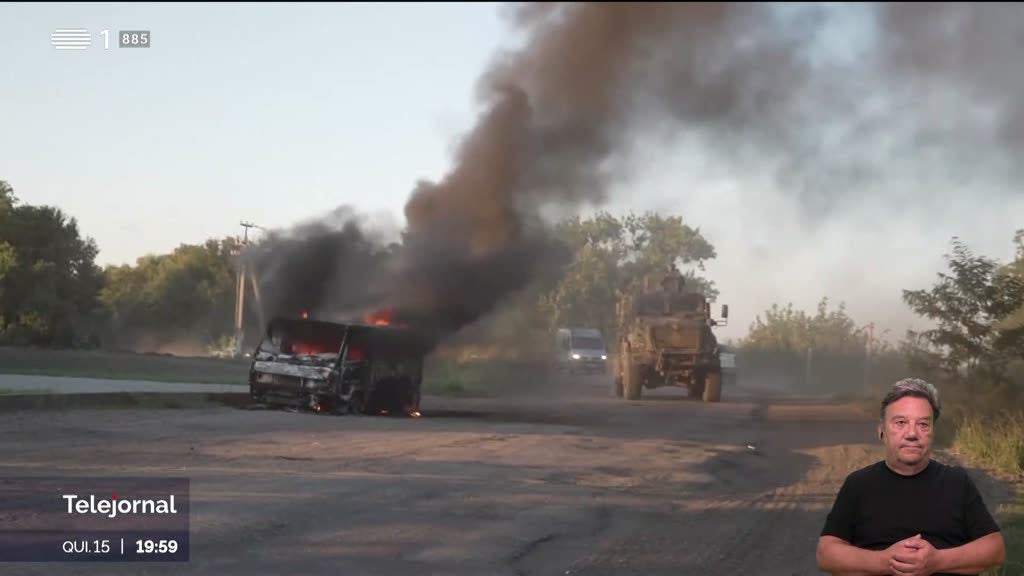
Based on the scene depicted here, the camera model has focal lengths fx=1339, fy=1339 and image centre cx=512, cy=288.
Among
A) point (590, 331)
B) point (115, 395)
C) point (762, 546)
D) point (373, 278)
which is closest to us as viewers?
point (762, 546)

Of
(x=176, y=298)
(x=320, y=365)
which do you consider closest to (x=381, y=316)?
(x=320, y=365)

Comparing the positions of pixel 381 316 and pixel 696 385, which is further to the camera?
pixel 696 385

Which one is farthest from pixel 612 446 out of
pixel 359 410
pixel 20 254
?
pixel 20 254

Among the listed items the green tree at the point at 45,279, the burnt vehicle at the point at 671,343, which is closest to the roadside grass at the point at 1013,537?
the burnt vehicle at the point at 671,343

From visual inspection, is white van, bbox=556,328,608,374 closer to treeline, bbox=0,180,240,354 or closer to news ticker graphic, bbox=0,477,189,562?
treeline, bbox=0,180,240,354

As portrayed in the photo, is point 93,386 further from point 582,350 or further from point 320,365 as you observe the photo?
point 582,350

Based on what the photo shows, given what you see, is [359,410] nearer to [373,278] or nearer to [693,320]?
[373,278]

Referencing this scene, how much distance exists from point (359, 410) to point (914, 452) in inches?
726

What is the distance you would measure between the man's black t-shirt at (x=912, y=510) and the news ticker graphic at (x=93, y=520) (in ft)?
16.0

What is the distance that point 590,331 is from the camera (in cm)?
5481

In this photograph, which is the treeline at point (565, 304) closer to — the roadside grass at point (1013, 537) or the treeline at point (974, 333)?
the treeline at point (974, 333)

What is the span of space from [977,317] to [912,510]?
68.6ft

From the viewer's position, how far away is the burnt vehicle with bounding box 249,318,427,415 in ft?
72.6

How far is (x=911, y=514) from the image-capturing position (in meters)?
4.74
